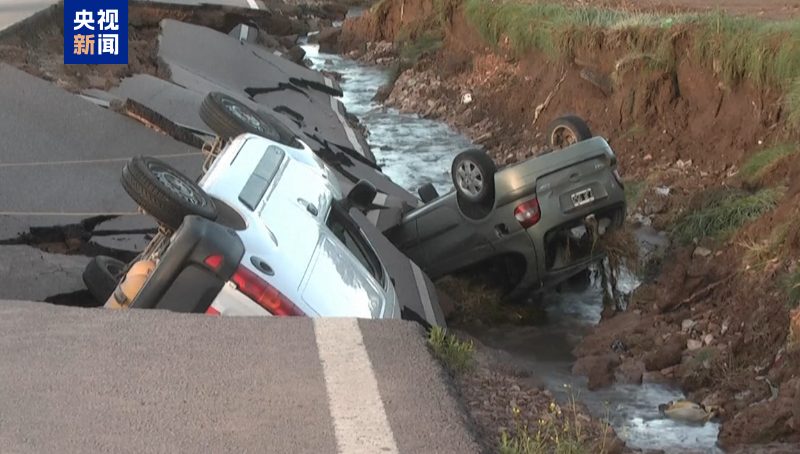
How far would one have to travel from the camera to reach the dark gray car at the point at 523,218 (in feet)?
35.3

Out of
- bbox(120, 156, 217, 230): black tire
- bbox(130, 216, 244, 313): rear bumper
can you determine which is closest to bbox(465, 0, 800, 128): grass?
bbox(120, 156, 217, 230): black tire

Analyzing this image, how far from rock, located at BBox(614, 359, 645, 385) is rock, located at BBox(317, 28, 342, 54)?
2625 cm

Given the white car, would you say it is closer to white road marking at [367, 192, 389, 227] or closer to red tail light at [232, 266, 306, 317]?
red tail light at [232, 266, 306, 317]

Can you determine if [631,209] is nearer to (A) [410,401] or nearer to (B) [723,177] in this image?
(B) [723,177]

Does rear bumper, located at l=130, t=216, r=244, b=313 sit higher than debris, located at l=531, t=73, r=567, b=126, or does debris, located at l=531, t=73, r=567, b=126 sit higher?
debris, located at l=531, t=73, r=567, b=126

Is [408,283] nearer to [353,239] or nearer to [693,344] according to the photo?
[353,239]

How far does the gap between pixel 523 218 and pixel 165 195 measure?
18.6ft

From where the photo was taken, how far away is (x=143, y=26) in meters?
18.7

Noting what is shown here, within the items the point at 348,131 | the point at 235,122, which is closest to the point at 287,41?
the point at 348,131

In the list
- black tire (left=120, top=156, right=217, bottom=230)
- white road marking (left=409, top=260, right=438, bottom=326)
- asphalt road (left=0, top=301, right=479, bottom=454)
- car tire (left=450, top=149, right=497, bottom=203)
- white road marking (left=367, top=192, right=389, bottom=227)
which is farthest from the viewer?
white road marking (left=367, top=192, right=389, bottom=227)

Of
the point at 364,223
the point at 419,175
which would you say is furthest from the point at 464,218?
the point at 419,175

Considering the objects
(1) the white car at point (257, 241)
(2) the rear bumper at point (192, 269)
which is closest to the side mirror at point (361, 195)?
(1) the white car at point (257, 241)

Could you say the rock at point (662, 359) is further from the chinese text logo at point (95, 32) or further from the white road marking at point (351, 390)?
the chinese text logo at point (95, 32)

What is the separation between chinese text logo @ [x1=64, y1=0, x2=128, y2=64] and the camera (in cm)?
1477
